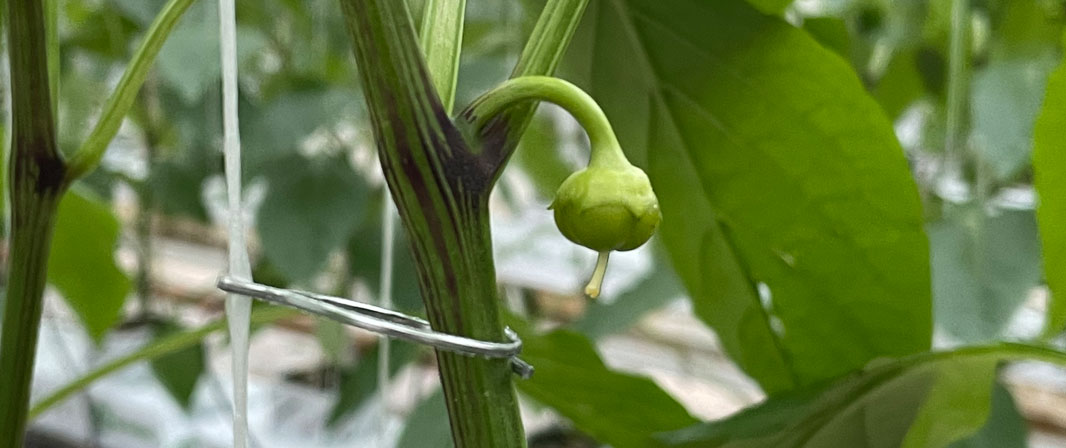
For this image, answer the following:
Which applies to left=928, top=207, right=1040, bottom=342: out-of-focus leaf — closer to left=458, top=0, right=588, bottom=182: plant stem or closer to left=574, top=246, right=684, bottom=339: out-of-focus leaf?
left=574, top=246, right=684, bottom=339: out-of-focus leaf

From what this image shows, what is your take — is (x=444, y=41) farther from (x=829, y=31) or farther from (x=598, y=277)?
(x=829, y=31)

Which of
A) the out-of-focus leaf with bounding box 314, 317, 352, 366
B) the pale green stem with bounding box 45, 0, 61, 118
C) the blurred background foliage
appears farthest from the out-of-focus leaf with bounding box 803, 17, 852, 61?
the out-of-focus leaf with bounding box 314, 317, 352, 366

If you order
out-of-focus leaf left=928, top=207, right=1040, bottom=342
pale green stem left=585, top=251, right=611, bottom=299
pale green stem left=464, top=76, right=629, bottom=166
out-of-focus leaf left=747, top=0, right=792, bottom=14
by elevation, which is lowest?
out-of-focus leaf left=928, top=207, right=1040, bottom=342

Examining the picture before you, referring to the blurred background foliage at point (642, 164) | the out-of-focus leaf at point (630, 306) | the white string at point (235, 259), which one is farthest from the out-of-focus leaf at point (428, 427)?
the out-of-focus leaf at point (630, 306)

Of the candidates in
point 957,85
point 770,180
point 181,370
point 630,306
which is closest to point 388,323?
point 770,180

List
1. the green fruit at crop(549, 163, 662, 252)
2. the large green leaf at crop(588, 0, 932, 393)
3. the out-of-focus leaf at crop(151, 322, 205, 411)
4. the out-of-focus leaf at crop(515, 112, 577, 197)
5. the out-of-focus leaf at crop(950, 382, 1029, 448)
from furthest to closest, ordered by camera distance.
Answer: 1. the out-of-focus leaf at crop(515, 112, 577, 197)
2. the out-of-focus leaf at crop(151, 322, 205, 411)
3. the out-of-focus leaf at crop(950, 382, 1029, 448)
4. the large green leaf at crop(588, 0, 932, 393)
5. the green fruit at crop(549, 163, 662, 252)

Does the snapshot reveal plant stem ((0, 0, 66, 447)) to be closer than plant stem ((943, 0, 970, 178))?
Yes

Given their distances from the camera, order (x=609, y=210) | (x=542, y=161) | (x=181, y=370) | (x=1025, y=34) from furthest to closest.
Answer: (x=542, y=161), (x=181, y=370), (x=1025, y=34), (x=609, y=210)

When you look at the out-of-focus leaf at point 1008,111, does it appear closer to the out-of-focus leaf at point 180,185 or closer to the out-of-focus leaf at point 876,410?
the out-of-focus leaf at point 876,410
